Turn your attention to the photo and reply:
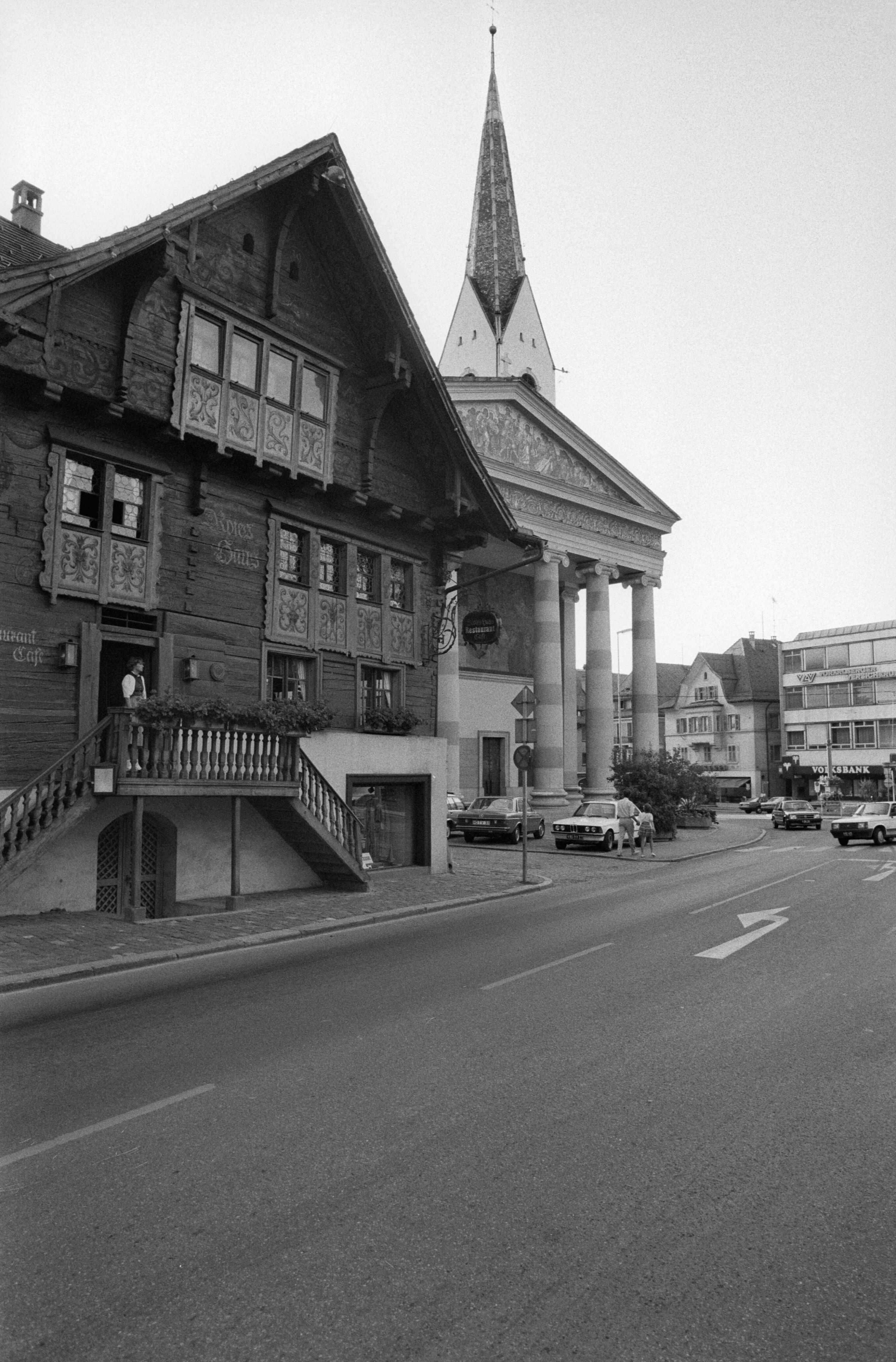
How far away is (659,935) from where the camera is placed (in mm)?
12977

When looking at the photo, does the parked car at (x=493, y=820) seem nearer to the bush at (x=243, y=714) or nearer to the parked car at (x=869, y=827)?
the parked car at (x=869, y=827)

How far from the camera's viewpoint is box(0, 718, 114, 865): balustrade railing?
1285 centimetres

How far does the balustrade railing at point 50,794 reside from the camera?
12852 mm

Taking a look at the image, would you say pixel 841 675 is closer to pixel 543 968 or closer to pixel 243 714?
pixel 243 714

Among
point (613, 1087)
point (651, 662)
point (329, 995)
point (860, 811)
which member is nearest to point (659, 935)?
point (329, 995)

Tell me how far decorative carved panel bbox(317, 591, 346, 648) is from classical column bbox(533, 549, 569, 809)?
76.1ft

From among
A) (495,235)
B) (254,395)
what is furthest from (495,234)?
(254,395)

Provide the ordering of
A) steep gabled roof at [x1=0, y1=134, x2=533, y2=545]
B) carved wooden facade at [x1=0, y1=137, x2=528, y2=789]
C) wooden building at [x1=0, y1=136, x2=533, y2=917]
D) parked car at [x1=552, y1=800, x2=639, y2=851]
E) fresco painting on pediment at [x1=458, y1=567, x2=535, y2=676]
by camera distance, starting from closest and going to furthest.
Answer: steep gabled roof at [x1=0, y1=134, x2=533, y2=545] < wooden building at [x1=0, y1=136, x2=533, y2=917] < carved wooden facade at [x1=0, y1=137, x2=528, y2=789] < parked car at [x1=552, y1=800, x2=639, y2=851] < fresco painting on pediment at [x1=458, y1=567, x2=535, y2=676]

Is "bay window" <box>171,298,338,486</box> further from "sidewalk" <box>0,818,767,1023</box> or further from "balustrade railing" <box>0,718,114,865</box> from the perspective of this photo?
"sidewalk" <box>0,818,767,1023</box>

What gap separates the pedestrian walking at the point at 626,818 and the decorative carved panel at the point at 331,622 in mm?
13109

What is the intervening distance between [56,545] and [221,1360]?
534 inches

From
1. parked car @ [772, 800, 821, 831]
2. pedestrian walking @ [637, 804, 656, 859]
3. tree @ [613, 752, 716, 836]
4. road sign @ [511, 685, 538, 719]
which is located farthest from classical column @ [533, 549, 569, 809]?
road sign @ [511, 685, 538, 719]

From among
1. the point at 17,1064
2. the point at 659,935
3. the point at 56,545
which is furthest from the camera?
the point at 56,545

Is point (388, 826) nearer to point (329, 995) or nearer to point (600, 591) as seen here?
point (329, 995)
